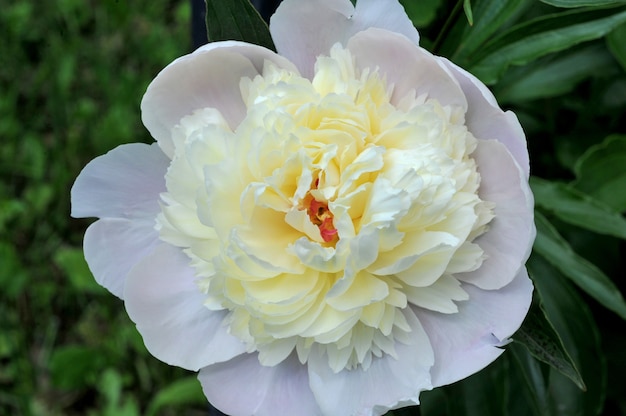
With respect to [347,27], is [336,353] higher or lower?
lower

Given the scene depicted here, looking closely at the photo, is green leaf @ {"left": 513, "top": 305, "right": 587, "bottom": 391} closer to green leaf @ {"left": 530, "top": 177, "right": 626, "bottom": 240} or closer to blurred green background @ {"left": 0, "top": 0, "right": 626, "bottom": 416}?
blurred green background @ {"left": 0, "top": 0, "right": 626, "bottom": 416}

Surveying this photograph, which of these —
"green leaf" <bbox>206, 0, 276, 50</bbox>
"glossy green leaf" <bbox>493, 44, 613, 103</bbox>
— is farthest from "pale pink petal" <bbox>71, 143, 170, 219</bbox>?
"glossy green leaf" <bbox>493, 44, 613, 103</bbox>

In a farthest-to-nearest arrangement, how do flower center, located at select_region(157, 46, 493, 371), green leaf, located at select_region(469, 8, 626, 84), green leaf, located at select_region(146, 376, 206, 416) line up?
green leaf, located at select_region(146, 376, 206, 416) → green leaf, located at select_region(469, 8, 626, 84) → flower center, located at select_region(157, 46, 493, 371)

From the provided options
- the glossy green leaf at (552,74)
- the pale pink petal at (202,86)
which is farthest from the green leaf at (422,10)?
the pale pink petal at (202,86)

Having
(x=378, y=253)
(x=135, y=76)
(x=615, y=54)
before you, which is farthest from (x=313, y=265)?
(x=135, y=76)

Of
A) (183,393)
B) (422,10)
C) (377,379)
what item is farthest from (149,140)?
(377,379)

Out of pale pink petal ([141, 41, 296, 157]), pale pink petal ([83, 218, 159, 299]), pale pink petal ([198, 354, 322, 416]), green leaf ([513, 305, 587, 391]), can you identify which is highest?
pale pink petal ([141, 41, 296, 157])

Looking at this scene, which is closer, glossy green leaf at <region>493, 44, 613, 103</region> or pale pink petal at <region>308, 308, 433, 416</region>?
pale pink petal at <region>308, 308, 433, 416</region>

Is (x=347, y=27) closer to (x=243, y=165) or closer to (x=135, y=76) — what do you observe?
(x=243, y=165)
